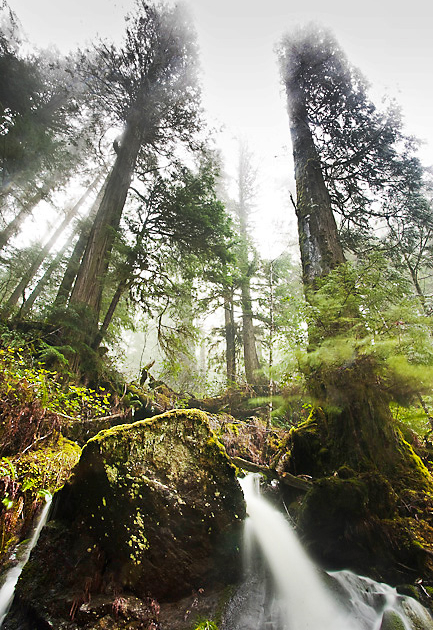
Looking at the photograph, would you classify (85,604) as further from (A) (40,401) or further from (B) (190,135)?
(B) (190,135)

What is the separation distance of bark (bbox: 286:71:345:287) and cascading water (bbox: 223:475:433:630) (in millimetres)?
4066

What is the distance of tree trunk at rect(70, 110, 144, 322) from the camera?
23.3 ft

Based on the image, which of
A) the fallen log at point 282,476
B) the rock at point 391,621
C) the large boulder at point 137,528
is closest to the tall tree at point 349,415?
the fallen log at point 282,476

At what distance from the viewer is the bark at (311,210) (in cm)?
514

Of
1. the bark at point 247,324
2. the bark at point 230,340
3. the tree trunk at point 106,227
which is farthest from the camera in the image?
the bark at point 230,340

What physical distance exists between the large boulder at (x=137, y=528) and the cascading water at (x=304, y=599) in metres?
0.34

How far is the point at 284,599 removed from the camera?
2709 millimetres

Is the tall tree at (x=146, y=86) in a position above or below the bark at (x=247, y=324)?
above

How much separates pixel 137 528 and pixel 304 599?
1.94m

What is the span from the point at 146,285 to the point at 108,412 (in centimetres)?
380

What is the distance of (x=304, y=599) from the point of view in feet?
8.89

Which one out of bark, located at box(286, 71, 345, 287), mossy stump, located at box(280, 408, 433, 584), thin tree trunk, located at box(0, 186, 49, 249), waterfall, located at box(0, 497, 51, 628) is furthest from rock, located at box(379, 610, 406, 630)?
thin tree trunk, located at box(0, 186, 49, 249)

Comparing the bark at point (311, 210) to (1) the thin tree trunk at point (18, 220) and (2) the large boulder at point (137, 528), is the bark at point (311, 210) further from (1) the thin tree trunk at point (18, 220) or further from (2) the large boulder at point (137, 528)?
(1) the thin tree trunk at point (18, 220)

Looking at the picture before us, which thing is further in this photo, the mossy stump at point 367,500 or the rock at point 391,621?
the mossy stump at point 367,500
